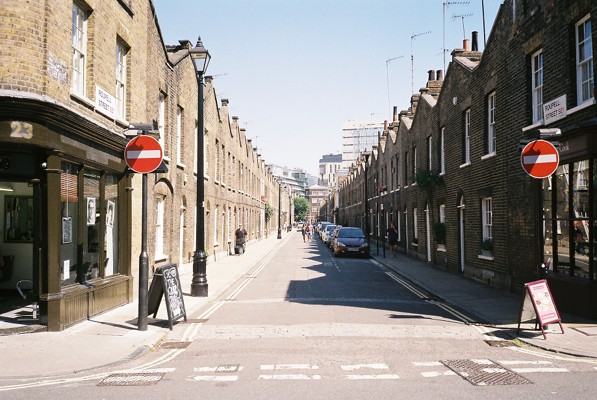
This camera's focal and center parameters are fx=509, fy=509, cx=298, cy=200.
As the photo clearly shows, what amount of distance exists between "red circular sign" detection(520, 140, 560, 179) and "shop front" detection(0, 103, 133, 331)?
8.52 m

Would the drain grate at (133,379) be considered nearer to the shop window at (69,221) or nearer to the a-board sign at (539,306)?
the shop window at (69,221)

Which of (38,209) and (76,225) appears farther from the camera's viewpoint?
(76,225)

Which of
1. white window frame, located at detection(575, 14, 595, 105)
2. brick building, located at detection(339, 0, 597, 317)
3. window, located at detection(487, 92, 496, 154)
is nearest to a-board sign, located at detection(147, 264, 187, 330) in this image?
brick building, located at detection(339, 0, 597, 317)

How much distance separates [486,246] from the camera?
53.0 ft

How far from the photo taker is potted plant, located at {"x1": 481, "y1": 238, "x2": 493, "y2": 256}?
15875mm

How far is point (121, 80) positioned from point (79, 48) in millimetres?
2272

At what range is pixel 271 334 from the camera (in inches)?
367

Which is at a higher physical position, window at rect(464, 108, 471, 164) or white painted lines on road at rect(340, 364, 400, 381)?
window at rect(464, 108, 471, 164)

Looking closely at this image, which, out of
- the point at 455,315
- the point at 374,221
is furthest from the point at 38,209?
the point at 374,221

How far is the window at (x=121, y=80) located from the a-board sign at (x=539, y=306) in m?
10.1

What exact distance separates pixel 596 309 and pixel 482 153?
292 inches

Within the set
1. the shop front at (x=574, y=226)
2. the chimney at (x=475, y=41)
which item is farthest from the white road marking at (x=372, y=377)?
the chimney at (x=475, y=41)

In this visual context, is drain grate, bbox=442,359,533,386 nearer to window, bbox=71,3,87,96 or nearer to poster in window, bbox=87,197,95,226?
poster in window, bbox=87,197,95,226

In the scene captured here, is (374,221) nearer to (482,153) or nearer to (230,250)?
(230,250)
